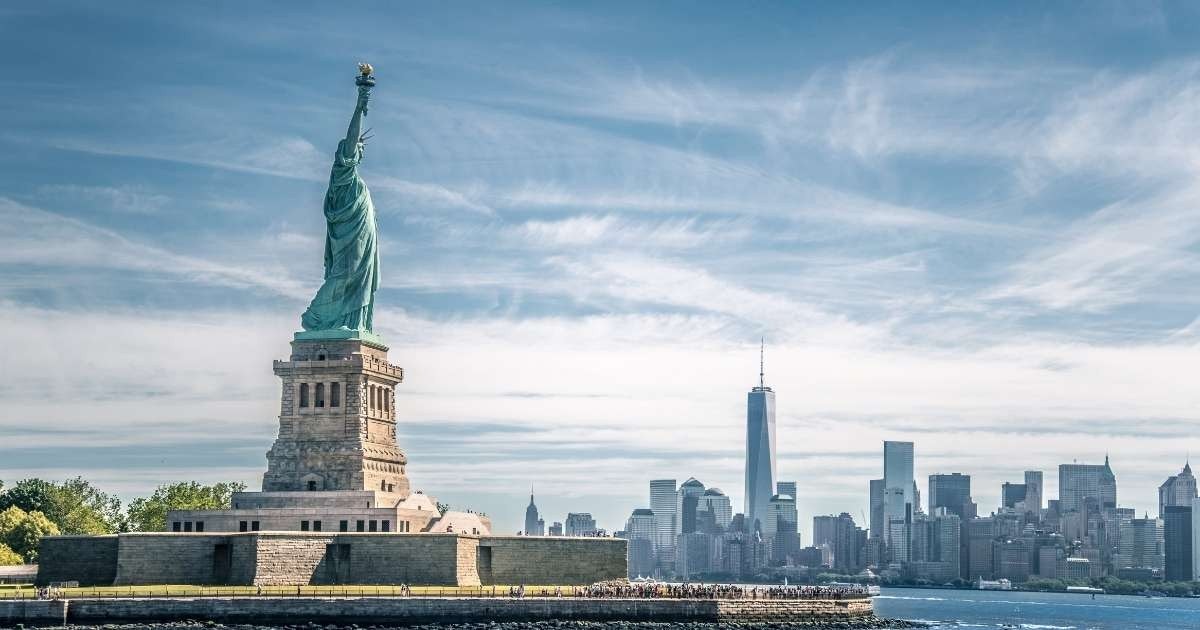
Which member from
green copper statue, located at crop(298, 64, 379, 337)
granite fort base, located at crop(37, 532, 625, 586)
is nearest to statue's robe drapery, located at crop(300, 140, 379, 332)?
green copper statue, located at crop(298, 64, 379, 337)

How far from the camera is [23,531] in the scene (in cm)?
13725

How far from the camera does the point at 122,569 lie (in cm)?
11175

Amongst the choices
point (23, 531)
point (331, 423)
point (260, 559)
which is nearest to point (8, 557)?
point (23, 531)

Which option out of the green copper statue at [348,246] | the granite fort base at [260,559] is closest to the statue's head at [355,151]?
the green copper statue at [348,246]

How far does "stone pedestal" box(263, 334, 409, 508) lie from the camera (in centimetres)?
12112

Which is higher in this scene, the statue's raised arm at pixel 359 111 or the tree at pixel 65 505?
the statue's raised arm at pixel 359 111

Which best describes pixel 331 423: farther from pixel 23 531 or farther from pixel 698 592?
pixel 23 531

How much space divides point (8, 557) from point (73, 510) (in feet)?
83.4

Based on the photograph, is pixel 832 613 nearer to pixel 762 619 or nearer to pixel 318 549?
pixel 762 619

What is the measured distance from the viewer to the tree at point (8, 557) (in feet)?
412

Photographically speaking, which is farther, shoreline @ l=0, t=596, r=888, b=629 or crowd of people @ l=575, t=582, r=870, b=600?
crowd of people @ l=575, t=582, r=870, b=600

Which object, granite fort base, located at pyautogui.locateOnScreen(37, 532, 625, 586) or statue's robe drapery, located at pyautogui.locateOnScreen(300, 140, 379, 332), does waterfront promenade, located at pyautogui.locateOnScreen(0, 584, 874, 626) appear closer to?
granite fort base, located at pyautogui.locateOnScreen(37, 532, 625, 586)

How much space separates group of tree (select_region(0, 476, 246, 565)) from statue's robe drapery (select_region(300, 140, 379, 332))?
20.5 m

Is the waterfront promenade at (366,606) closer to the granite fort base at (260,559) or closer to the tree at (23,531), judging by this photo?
the granite fort base at (260,559)
